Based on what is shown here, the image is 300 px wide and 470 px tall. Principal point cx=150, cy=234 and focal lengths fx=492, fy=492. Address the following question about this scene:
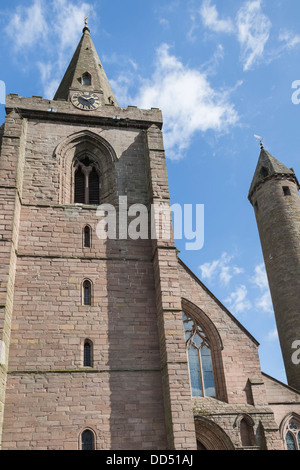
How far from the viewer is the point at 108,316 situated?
557 inches

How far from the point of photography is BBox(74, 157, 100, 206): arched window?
17.0m

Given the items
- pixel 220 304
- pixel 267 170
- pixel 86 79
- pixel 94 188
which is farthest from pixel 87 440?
pixel 267 170

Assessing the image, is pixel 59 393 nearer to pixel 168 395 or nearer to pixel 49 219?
pixel 168 395

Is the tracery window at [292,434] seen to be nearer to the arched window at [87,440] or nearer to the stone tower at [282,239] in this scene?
the stone tower at [282,239]

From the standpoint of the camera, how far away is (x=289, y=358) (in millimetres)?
18594

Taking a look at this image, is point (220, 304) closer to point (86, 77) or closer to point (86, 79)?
point (86, 79)

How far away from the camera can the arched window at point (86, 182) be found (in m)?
17.0

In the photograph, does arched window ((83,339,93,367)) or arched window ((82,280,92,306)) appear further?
arched window ((82,280,92,306))

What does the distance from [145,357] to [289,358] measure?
24.2 ft

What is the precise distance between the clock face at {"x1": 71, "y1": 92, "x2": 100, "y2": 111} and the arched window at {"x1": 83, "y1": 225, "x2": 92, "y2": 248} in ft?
16.8

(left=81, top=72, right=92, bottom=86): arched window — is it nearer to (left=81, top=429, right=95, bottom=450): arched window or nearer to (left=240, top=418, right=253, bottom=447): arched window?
(left=81, top=429, right=95, bottom=450): arched window

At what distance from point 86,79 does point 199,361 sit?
12241 mm

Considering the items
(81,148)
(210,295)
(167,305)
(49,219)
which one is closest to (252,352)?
(210,295)

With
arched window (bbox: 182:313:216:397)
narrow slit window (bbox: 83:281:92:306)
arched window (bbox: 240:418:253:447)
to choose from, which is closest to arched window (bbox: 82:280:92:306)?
narrow slit window (bbox: 83:281:92:306)
